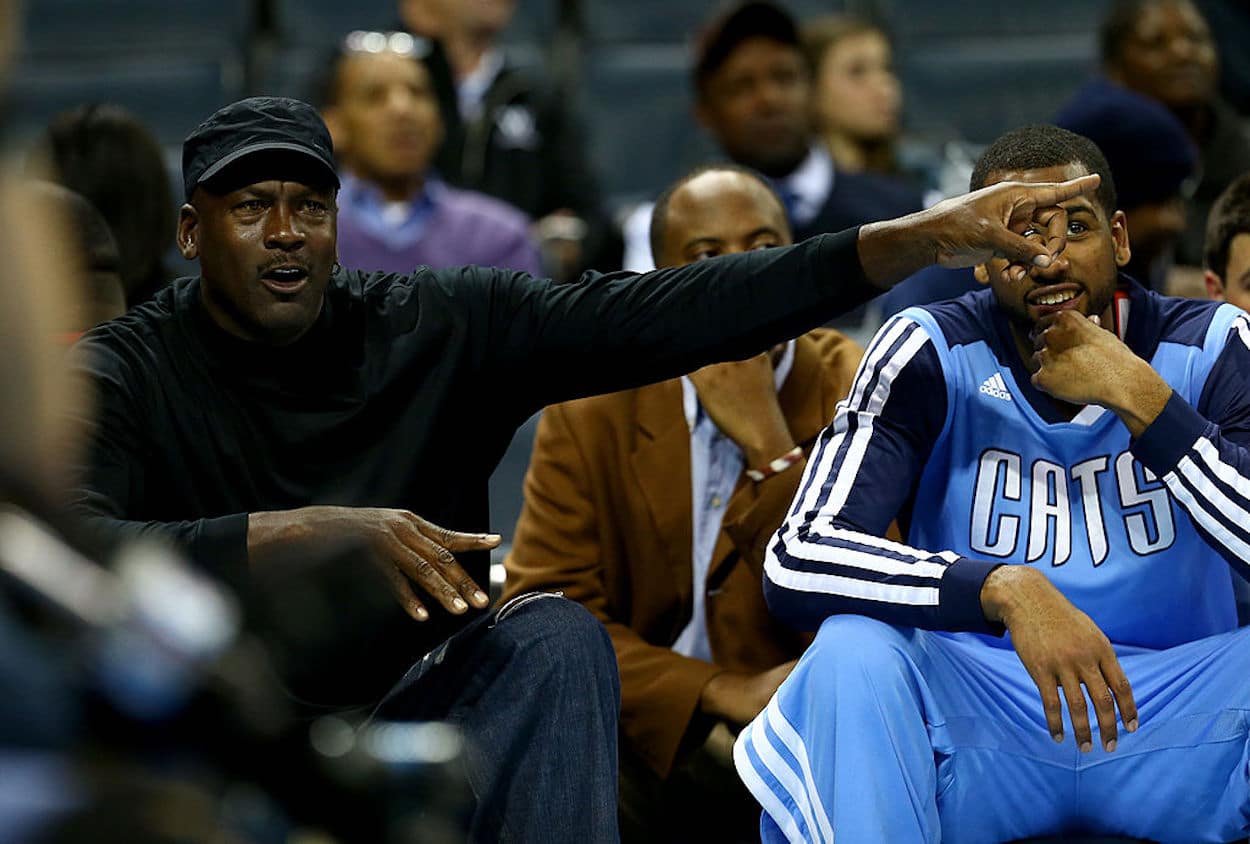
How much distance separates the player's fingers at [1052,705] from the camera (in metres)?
2.50

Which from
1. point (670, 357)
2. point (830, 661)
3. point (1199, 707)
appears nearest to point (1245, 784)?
point (1199, 707)

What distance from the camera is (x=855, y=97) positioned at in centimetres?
556

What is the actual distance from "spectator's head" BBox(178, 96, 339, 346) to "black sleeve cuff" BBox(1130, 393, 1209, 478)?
1.26 meters

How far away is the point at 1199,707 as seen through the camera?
2646 millimetres

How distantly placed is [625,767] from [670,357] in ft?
2.69

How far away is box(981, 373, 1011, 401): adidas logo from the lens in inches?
113

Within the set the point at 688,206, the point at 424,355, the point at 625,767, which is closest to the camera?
the point at 424,355

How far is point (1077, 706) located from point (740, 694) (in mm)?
750

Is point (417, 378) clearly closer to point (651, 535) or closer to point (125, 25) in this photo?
point (651, 535)

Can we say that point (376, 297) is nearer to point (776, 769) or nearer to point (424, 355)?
point (424, 355)

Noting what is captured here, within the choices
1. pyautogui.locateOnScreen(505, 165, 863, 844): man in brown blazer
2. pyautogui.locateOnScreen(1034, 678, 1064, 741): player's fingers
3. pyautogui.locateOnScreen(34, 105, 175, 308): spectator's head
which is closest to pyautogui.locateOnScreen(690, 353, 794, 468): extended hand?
pyautogui.locateOnScreen(505, 165, 863, 844): man in brown blazer

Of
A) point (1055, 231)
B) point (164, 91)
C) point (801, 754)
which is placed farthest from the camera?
point (164, 91)

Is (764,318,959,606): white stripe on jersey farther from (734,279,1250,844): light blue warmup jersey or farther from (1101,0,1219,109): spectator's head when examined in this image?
(1101,0,1219,109): spectator's head

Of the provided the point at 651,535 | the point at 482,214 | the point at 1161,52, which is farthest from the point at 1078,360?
the point at 1161,52
